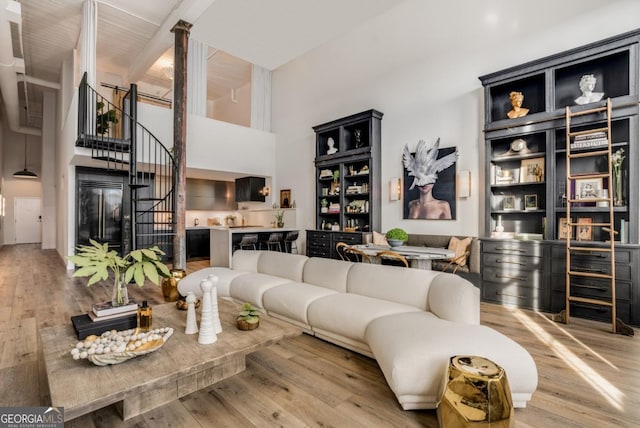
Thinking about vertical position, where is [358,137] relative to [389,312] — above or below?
above

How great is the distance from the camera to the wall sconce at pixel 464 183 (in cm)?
507

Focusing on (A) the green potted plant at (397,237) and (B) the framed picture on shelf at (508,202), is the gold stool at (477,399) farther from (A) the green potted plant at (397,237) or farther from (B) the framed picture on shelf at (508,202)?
(B) the framed picture on shelf at (508,202)

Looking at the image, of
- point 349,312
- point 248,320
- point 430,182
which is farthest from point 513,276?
point 248,320

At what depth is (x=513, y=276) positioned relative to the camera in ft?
13.9

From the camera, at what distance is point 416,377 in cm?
183

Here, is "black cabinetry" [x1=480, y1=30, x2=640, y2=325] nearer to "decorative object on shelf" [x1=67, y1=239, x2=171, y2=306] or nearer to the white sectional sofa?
the white sectional sofa

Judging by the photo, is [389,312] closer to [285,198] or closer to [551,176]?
[551,176]

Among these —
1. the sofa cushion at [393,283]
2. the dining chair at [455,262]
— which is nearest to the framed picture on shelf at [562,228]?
the dining chair at [455,262]

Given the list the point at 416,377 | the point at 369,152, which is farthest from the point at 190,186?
the point at 416,377

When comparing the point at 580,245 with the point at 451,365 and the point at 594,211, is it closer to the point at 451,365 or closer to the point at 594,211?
the point at 594,211

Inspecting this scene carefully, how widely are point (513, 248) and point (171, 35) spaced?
7145 mm

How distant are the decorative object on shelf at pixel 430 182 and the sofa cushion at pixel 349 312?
3.06m

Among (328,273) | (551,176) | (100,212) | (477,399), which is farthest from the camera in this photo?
(100,212)

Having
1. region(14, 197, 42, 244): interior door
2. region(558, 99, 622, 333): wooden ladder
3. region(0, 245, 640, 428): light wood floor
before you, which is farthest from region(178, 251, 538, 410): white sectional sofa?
region(14, 197, 42, 244): interior door
